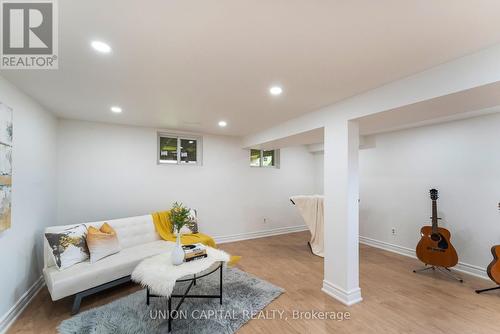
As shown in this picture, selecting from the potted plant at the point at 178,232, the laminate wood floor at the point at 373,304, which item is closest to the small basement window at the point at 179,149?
the potted plant at the point at 178,232

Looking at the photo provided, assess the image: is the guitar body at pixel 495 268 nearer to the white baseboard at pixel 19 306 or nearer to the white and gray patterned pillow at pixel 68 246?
the white and gray patterned pillow at pixel 68 246

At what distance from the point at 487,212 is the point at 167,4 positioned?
15.2 ft

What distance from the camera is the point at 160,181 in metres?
4.43

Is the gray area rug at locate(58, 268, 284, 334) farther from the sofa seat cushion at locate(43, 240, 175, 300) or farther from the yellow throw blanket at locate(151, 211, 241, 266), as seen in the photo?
the yellow throw blanket at locate(151, 211, 241, 266)

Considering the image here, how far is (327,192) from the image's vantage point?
2887mm

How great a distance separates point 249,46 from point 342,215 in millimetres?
2083

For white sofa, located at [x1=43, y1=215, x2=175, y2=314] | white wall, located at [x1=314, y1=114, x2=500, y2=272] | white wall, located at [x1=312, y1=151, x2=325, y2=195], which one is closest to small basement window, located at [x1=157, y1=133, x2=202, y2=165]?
white sofa, located at [x1=43, y1=215, x2=175, y2=314]

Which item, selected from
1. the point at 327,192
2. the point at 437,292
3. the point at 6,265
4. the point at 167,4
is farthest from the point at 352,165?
the point at 6,265

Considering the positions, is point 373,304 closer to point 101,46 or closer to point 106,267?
point 106,267

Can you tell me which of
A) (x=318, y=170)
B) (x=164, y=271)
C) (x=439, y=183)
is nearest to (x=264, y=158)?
Result: (x=318, y=170)

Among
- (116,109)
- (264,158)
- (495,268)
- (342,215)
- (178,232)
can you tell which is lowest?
(495,268)

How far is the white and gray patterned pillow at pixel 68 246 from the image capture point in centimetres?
256

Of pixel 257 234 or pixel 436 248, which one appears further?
pixel 257 234

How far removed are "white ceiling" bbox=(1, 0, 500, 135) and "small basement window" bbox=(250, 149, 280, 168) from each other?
2820 millimetres
